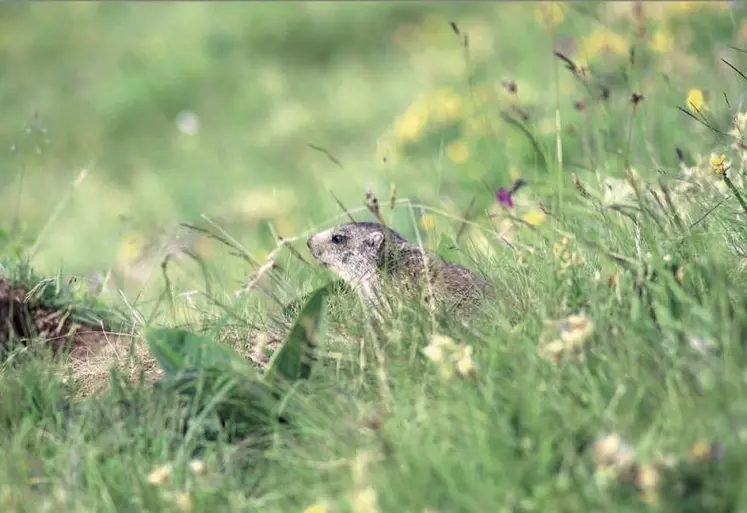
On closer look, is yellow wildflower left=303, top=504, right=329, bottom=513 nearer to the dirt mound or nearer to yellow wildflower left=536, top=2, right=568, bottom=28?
the dirt mound

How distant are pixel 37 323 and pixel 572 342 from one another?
2060 mm

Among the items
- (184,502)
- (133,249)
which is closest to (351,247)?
(133,249)

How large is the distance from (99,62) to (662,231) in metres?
9.87

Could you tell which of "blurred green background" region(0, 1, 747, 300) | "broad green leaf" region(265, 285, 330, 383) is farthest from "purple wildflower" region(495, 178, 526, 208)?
"broad green leaf" region(265, 285, 330, 383)

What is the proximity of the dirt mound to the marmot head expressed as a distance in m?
0.99

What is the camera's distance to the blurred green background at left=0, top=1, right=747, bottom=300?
6535 millimetres

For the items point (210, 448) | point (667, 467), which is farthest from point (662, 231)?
point (210, 448)

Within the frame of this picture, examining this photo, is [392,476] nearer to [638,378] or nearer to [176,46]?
[638,378]

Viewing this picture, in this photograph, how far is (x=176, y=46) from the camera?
466 inches

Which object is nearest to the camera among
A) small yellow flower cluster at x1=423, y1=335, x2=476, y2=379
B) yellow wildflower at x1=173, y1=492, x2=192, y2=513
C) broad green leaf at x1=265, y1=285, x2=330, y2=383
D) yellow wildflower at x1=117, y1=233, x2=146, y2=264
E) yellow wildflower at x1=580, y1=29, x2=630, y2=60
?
yellow wildflower at x1=173, y1=492, x2=192, y2=513

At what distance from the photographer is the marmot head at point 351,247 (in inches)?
175

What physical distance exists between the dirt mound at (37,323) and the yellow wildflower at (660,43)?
360 centimetres

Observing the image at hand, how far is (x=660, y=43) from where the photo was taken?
6168 millimetres

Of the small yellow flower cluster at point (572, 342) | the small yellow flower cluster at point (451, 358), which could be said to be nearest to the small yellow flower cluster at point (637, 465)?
the small yellow flower cluster at point (572, 342)
